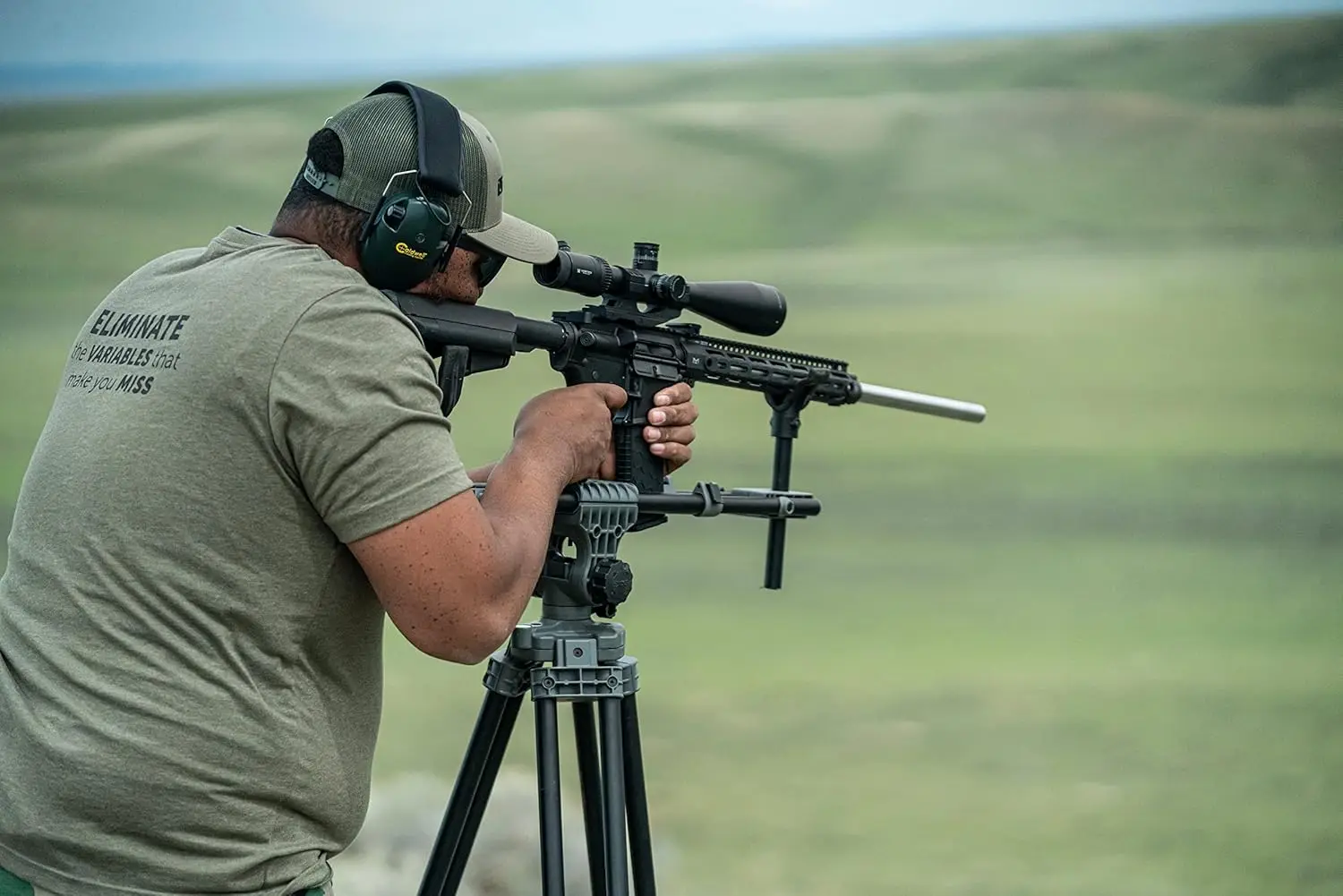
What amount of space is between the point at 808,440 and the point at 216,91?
1.38 metres

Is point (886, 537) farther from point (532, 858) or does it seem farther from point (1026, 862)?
point (532, 858)

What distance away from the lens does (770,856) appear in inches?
102

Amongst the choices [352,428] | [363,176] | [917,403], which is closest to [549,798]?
[352,428]

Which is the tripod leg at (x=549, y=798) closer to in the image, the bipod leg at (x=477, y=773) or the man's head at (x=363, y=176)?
the bipod leg at (x=477, y=773)

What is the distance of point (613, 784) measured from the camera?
151 centimetres

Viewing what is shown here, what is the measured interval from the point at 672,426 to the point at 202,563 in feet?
2.04

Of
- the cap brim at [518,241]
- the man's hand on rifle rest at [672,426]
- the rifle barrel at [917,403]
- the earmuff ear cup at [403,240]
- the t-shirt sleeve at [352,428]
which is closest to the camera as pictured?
the t-shirt sleeve at [352,428]

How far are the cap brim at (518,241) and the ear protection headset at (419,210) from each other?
8cm

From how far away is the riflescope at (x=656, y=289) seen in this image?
153 centimetres

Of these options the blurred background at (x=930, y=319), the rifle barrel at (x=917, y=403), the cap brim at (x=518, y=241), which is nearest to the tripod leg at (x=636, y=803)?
the cap brim at (x=518, y=241)

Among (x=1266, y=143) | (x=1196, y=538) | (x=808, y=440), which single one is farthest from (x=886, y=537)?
(x=1266, y=143)

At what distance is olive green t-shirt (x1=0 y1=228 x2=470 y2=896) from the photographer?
111 centimetres

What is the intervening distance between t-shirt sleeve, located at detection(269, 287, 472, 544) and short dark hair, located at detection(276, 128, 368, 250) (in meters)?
0.13

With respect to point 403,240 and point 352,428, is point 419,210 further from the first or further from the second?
point 352,428
